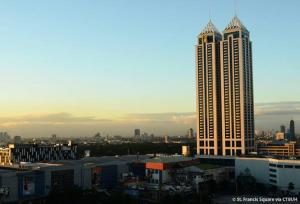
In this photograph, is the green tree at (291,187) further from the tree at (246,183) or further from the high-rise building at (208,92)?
the high-rise building at (208,92)

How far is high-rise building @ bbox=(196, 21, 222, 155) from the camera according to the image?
2822 inches

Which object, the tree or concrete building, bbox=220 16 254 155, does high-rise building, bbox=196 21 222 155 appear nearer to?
concrete building, bbox=220 16 254 155

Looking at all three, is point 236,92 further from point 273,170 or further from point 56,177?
point 56,177

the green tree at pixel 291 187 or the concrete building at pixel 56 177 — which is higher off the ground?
the concrete building at pixel 56 177

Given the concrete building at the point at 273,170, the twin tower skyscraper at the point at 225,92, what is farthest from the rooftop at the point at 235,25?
the concrete building at the point at 273,170

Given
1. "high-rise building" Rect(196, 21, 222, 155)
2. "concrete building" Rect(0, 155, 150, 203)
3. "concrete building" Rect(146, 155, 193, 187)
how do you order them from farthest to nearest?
"high-rise building" Rect(196, 21, 222, 155) < "concrete building" Rect(146, 155, 193, 187) < "concrete building" Rect(0, 155, 150, 203)

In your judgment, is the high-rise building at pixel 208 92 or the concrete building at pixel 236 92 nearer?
the concrete building at pixel 236 92

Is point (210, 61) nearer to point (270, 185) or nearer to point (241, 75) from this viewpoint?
point (241, 75)

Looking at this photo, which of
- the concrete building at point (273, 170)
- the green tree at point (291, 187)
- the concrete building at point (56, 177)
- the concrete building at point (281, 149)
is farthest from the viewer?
the concrete building at point (281, 149)

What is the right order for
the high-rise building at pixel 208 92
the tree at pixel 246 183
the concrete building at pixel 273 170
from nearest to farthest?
the tree at pixel 246 183 → the concrete building at pixel 273 170 → the high-rise building at pixel 208 92

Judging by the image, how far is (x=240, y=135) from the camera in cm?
6931

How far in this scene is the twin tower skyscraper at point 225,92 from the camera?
6938cm

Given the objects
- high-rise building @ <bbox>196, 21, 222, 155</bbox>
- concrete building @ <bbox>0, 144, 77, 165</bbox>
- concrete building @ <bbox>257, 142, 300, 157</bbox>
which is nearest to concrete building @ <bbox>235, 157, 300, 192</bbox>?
high-rise building @ <bbox>196, 21, 222, 155</bbox>

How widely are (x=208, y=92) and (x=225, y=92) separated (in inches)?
123
